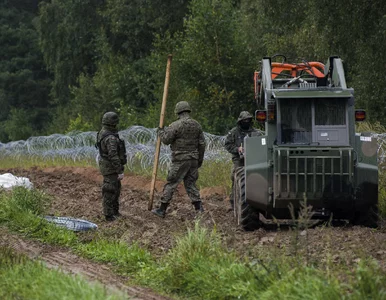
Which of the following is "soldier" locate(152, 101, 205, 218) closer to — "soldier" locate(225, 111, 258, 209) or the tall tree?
"soldier" locate(225, 111, 258, 209)

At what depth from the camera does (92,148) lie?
98.8 ft

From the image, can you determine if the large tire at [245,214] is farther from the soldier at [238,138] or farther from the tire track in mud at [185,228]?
the soldier at [238,138]

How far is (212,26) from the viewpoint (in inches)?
1323

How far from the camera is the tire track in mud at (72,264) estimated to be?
9812mm

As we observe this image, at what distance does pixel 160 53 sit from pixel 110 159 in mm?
25210

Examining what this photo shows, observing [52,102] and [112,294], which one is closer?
[112,294]

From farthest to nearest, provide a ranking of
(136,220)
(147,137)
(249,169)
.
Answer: (147,137)
(136,220)
(249,169)

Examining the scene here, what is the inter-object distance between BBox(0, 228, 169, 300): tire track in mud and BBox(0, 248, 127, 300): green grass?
1.22ft

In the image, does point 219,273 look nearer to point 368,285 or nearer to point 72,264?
point 368,285

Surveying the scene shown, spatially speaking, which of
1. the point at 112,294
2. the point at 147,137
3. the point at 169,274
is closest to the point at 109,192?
the point at 169,274

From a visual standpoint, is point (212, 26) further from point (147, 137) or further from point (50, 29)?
point (50, 29)

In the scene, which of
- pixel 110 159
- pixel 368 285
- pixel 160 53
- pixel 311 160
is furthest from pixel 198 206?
pixel 160 53

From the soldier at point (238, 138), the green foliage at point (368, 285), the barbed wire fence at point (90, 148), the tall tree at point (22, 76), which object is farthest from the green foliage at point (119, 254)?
the tall tree at point (22, 76)

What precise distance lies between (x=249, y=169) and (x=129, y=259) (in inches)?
108
